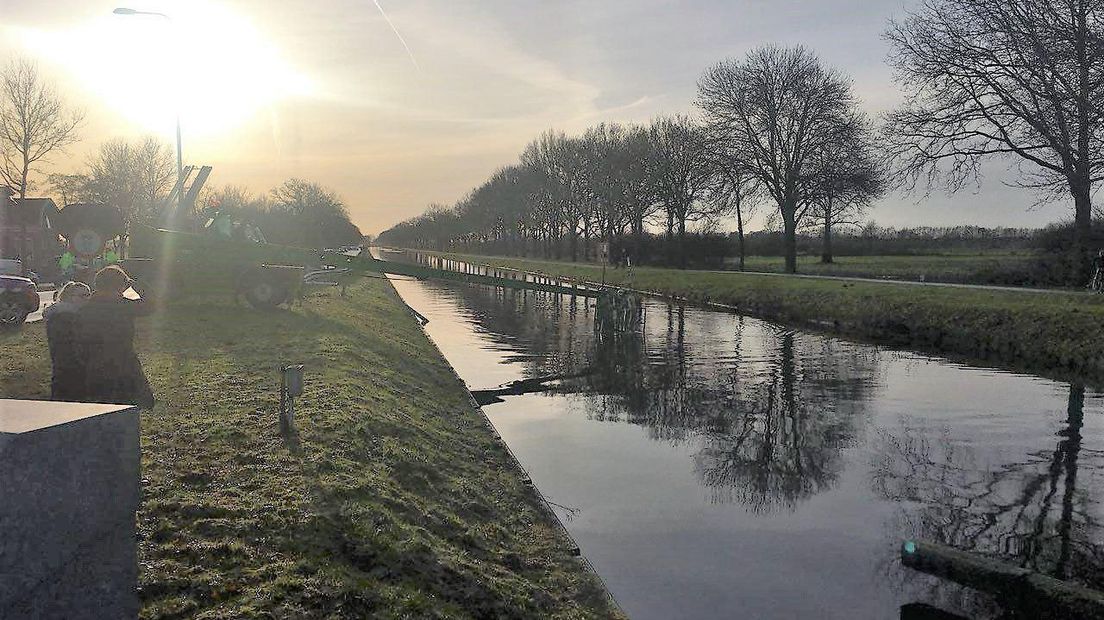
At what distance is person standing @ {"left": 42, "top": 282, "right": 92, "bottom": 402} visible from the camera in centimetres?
688

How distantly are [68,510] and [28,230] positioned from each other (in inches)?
2828

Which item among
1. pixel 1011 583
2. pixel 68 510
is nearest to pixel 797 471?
pixel 1011 583

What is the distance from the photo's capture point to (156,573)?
5.23m

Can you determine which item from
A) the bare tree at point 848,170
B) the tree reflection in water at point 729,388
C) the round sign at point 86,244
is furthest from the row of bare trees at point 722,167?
the round sign at point 86,244

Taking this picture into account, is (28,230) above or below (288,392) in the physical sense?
above

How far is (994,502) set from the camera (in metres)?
9.80

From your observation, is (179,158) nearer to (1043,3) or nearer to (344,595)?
(344,595)

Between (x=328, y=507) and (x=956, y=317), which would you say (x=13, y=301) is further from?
(x=956, y=317)

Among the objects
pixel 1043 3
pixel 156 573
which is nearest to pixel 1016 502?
pixel 156 573

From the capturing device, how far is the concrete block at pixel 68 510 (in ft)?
9.52

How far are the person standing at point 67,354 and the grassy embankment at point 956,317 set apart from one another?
19673 mm

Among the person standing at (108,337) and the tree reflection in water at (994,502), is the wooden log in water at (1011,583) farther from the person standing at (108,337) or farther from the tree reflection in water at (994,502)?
the person standing at (108,337)

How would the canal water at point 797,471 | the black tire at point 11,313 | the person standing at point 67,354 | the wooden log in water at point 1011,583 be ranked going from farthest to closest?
the black tire at point 11,313 < the canal water at point 797,471 < the person standing at point 67,354 < the wooden log in water at point 1011,583

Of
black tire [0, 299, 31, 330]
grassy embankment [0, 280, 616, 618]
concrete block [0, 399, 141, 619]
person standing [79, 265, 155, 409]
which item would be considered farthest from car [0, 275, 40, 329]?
concrete block [0, 399, 141, 619]
